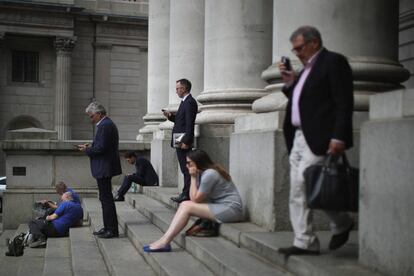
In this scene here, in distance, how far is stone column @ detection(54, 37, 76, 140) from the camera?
33.1 m

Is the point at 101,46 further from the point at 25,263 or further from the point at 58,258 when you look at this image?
the point at 58,258

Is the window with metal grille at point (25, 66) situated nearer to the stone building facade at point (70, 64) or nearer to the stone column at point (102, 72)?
the stone building facade at point (70, 64)

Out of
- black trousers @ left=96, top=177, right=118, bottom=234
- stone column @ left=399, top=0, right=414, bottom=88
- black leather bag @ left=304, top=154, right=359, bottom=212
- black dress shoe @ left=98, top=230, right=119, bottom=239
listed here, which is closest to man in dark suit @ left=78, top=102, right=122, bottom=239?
black trousers @ left=96, top=177, right=118, bottom=234

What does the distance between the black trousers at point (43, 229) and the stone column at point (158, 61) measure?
21.6ft

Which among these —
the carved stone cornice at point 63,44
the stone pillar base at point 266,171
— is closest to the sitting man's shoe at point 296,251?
the stone pillar base at point 266,171

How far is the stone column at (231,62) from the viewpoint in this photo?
9.57m

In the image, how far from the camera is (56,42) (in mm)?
33031

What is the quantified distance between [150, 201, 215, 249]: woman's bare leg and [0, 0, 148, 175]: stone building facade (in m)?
27.2

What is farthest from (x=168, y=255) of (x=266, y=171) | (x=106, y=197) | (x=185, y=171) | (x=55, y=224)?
(x=55, y=224)

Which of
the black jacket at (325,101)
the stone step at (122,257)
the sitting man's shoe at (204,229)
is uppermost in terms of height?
the black jacket at (325,101)

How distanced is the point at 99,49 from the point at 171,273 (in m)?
30.1

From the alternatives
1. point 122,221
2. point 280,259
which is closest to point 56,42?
point 122,221

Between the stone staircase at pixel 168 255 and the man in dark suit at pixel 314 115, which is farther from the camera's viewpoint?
the stone staircase at pixel 168 255

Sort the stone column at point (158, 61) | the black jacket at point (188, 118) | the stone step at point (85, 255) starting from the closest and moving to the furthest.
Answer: the stone step at point (85, 255)
the black jacket at point (188, 118)
the stone column at point (158, 61)
